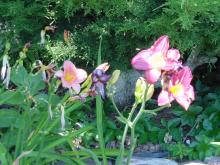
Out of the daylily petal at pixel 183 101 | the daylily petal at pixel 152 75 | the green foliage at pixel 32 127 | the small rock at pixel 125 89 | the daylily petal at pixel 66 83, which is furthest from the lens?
the small rock at pixel 125 89

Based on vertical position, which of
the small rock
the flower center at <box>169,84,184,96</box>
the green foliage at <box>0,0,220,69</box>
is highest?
the green foliage at <box>0,0,220,69</box>

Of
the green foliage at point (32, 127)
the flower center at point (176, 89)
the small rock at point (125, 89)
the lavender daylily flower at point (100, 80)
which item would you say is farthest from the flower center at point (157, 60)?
the small rock at point (125, 89)

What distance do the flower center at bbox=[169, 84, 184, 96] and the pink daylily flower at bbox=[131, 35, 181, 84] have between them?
8 centimetres

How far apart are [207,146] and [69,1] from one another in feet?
3.86

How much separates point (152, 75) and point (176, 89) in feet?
0.43

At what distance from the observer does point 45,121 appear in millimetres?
2449

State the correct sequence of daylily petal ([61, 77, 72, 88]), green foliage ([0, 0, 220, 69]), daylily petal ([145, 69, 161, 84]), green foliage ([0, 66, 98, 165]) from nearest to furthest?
daylily petal ([145, 69, 161, 84]) → daylily petal ([61, 77, 72, 88]) → green foliage ([0, 66, 98, 165]) → green foliage ([0, 0, 220, 69])

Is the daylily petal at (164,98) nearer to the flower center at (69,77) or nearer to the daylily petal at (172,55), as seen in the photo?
the daylily petal at (172,55)

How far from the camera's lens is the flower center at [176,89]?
76.8 inches

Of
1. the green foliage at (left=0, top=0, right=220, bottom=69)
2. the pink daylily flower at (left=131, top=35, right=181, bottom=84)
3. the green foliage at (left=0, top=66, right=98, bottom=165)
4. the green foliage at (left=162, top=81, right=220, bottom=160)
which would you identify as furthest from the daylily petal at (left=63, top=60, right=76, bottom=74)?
the green foliage at (left=162, top=81, right=220, bottom=160)

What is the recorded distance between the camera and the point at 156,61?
192 centimetres

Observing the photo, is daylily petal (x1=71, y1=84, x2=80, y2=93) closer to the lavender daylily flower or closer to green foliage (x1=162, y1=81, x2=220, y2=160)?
the lavender daylily flower

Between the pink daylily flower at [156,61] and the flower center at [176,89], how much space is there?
8 cm

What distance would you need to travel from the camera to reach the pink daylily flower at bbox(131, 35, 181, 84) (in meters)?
1.89
